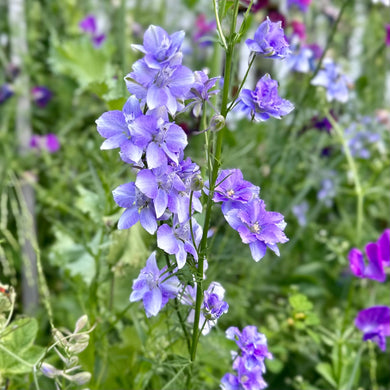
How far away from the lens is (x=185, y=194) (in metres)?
0.54

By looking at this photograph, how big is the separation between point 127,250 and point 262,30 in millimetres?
423

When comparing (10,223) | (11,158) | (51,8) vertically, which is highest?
(51,8)

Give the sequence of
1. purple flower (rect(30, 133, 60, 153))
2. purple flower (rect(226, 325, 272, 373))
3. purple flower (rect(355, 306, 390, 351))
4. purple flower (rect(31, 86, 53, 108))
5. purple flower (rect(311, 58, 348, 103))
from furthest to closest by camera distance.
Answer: purple flower (rect(31, 86, 53, 108))
purple flower (rect(30, 133, 60, 153))
purple flower (rect(311, 58, 348, 103))
purple flower (rect(355, 306, 390, 351))
purple flower (rect(226, 325, 272, 373))

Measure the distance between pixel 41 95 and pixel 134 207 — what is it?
1338 mm

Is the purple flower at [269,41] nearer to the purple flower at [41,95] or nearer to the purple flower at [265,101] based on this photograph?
the purple flower at [265,101]

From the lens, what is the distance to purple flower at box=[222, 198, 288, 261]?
545 mm

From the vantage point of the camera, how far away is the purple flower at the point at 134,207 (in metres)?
0.53

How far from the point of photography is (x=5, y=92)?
1633mm

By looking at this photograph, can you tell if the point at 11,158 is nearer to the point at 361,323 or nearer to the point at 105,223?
the point at 105,223

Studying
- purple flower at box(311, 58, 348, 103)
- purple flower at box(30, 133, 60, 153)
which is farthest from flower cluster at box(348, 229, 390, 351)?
purple flower at box(30, 133, 60, 153)

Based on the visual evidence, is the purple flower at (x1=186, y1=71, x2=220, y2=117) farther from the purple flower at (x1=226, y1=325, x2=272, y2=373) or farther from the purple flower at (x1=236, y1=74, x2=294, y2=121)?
the purple flower at (x1=226, y1=325, x2=272, y2=373)

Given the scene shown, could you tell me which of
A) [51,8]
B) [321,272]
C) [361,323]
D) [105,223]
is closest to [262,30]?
[105,223]

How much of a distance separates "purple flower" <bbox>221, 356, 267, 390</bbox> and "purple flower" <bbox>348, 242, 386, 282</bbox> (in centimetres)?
29

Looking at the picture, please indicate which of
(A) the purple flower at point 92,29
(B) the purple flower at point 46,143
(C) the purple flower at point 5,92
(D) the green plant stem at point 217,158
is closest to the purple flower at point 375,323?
(D) the green plant stem at point 217,158
